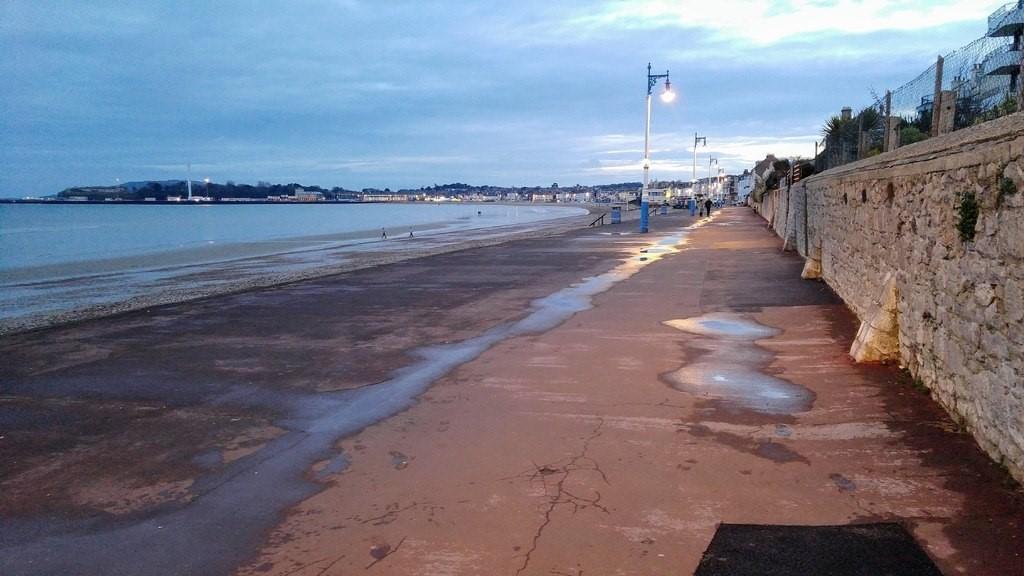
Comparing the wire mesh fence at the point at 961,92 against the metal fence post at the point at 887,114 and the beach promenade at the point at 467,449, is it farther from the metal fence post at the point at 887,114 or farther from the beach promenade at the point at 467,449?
the beach promenade at the point at 467,449

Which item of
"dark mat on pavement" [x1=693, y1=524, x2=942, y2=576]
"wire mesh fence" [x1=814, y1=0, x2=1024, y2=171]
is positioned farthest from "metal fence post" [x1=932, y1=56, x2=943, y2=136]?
"dark mat on pavement" [x1=693, y1=524, x2=942, y2=576]

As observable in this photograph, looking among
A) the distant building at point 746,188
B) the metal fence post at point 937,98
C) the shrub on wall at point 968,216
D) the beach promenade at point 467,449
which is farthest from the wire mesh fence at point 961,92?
the distant building at point 746,188

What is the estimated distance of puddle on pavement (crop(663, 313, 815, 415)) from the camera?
6312mm

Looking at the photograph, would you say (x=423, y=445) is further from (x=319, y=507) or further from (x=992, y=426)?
(x=992, y=426)

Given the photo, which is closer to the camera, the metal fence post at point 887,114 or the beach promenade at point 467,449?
the beach promenade at point 467,449

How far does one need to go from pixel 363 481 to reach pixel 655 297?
8.87 metres

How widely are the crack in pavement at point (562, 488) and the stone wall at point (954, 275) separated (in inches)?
106

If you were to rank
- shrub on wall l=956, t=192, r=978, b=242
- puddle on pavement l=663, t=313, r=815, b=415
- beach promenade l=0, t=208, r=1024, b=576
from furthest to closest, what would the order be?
puddle on pavement l=663, t=313, r=815, b=415 → shrub on wall l=956, t=192, r=978, b=242 → beach promenade l=0, t=208, r=1024, b=576

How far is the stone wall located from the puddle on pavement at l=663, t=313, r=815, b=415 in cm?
114

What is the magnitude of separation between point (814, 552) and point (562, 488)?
161 centimetres

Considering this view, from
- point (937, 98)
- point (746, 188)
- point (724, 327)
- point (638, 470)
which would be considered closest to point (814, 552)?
point (638, 470)

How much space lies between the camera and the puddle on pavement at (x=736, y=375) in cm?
631

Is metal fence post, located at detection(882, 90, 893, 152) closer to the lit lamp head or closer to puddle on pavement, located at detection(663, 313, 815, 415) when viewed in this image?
puddle on pavement, located at detection(663, 313, 815, 415)

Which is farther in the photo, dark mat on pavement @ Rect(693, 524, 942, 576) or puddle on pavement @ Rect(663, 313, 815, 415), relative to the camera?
puddle on pavement @ Rect(663, 313, 815, 415)
